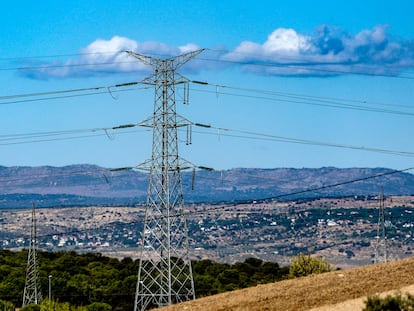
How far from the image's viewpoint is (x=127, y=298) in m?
135

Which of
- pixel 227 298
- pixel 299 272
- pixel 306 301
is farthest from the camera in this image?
pixel 299 272

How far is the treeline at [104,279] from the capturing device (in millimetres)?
131375

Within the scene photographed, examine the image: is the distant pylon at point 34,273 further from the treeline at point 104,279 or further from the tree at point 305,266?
the tree at point 305,266

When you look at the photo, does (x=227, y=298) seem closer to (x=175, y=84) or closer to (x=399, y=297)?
(x=399, y=297)

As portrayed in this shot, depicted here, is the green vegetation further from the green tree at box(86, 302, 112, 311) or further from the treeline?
the green tree at box(86, 302, 112, 311)

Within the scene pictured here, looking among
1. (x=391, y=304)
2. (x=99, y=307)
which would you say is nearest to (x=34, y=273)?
(x=99, y=307)

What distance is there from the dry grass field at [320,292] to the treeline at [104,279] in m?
60.7

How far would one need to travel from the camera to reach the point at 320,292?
5350 cm

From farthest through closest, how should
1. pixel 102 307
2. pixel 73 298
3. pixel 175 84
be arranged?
1. pixel 73 298
2. pixel 102 307
3. pixel 175 84

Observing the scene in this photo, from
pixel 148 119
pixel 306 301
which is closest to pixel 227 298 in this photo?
pixel 306 301

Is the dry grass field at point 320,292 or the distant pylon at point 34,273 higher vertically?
the dry grass field at point 320,292

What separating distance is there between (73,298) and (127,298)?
23.2ft

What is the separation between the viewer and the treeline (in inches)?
5172

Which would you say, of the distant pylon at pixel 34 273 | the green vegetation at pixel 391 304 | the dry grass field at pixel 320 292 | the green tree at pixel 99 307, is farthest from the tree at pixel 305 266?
the green vegetation at pixel 391 304
